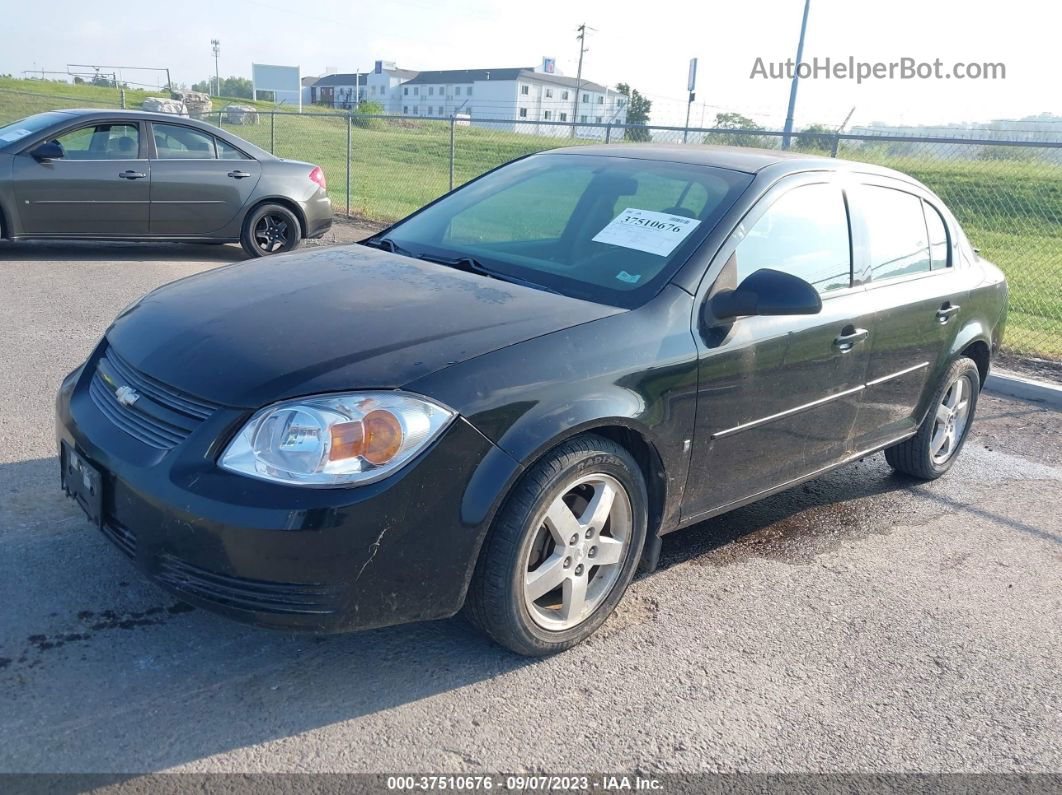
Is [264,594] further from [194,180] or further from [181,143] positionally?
[181,143]

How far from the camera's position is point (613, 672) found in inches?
123

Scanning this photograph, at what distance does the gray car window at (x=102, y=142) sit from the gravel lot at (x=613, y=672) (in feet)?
19.0

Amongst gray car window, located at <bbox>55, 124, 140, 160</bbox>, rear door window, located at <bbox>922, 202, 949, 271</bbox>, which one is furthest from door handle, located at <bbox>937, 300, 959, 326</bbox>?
gray car window, located at <bbox>55, 124, 140, 160</bbox>

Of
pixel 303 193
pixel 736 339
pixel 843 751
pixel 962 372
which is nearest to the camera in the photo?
pixel 843 751

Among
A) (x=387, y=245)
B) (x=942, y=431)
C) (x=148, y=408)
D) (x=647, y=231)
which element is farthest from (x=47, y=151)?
(x=942, y=431)

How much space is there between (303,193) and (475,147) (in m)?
12.5

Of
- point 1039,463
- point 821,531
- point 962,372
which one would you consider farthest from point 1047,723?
point 1039,463

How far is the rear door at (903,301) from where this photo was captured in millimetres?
4258

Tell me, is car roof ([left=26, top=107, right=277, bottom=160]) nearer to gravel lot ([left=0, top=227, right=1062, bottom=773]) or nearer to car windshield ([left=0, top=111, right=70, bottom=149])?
car windshield ([left=0, top=111, right=70, bottom=149])

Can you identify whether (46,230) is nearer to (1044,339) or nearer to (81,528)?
(81,528)

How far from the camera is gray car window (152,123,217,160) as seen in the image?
379 inches

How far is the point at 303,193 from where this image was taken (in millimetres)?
Answer: 10336

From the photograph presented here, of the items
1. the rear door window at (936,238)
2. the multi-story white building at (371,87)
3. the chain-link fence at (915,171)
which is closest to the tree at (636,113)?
the chain-link fence at (915,171)

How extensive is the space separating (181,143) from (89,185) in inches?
40.4
